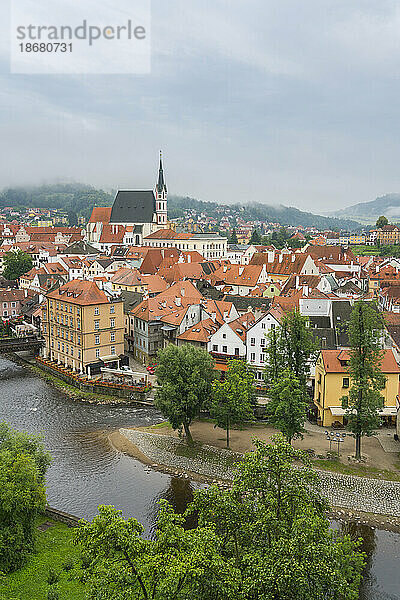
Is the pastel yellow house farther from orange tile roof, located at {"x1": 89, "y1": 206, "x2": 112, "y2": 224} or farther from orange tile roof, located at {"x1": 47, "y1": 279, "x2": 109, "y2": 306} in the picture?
orange tile roof, located at {"x1": 89, "y1": 206, "x2": 112, "y2": 224}

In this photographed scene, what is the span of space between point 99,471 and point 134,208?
121757 mm

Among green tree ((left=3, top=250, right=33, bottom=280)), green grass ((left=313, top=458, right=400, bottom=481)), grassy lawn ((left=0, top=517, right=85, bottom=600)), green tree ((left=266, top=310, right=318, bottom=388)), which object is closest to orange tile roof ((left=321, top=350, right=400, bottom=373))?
→ green tree ((left=266, top=310, right=318, bottom=388))

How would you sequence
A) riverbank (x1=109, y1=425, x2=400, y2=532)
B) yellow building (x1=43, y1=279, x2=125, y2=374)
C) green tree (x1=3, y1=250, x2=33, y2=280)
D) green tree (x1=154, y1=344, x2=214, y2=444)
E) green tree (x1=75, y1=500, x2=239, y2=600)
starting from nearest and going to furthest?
green tree (x1=75, y1=500, x2=239, y2=600)
riverbank (x1=109, y1=425, x2=400, y2=532)
green tree (x1=154, y1=344, x2=214, y2=444)
yellow building (x1=43, y1=279, x2=125, y2=374)
green tree (x1=3, y1=250, x2=33, y2=280)

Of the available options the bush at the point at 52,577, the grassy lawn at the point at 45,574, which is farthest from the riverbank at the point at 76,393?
the bush at the point at 52,577

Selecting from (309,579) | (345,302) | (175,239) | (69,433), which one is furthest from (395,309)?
(175,239)

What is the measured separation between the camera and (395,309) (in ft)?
214

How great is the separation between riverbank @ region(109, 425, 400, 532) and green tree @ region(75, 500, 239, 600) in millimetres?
9193

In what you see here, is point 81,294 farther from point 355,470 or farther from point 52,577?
point 52,577

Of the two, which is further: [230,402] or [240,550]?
[230,402]

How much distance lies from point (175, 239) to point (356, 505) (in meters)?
103

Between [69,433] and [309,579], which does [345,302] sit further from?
[309,579]

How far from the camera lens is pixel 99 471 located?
30.4 m

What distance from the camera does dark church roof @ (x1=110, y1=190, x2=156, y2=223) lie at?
145 metres

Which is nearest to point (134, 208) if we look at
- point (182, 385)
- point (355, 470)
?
point (182, 385)
